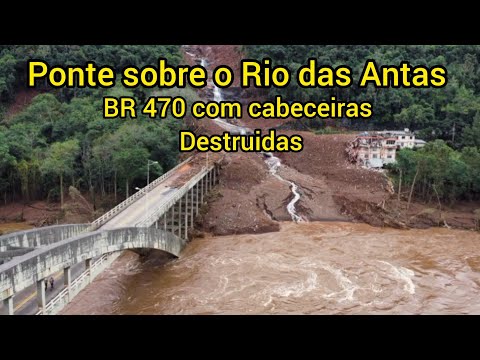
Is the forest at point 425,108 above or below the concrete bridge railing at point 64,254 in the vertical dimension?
above

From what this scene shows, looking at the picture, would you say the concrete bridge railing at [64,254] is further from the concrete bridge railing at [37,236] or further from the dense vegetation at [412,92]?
the dense vegetation at [412,92]

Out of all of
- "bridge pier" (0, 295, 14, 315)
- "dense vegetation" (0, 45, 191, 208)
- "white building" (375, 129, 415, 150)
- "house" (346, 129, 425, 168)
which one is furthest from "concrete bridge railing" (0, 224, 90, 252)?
"white building" (375, 129, 415, 150)

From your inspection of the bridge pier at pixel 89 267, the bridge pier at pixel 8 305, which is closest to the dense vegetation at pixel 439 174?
the bridge pier at pixel 89 267

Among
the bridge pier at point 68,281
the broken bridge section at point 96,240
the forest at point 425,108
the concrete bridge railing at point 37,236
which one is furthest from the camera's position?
the forest at point 425,108

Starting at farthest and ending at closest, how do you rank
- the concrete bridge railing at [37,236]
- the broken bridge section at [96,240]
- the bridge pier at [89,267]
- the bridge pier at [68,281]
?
the bridge pier at [89,267] → the concrete bridge railing at [37,236] → the bridge pier at [68,281] → the broken bridge section at [96,240]

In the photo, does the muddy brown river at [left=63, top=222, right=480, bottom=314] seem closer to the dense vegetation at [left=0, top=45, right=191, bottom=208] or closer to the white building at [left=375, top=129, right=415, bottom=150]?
the dense vegetation at [left=0, top=45, right=191, bottom=208]

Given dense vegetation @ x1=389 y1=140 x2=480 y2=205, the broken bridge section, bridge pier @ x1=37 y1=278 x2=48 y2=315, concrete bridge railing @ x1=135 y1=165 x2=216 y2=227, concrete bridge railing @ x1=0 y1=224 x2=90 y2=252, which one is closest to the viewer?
the broken bridge section

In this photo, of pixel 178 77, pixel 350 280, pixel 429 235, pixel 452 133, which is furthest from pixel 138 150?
pixel 452 133

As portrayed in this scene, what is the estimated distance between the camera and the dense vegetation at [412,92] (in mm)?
65750

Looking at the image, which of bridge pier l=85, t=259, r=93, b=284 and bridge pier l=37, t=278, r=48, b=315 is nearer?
bridge pier l=37, t=278, r=48, b=315

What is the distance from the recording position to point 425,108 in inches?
2670

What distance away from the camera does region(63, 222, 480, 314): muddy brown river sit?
26.5 meters

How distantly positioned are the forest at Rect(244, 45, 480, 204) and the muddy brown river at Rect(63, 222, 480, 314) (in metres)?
10.8

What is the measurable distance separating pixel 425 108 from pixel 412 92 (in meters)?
6.19
